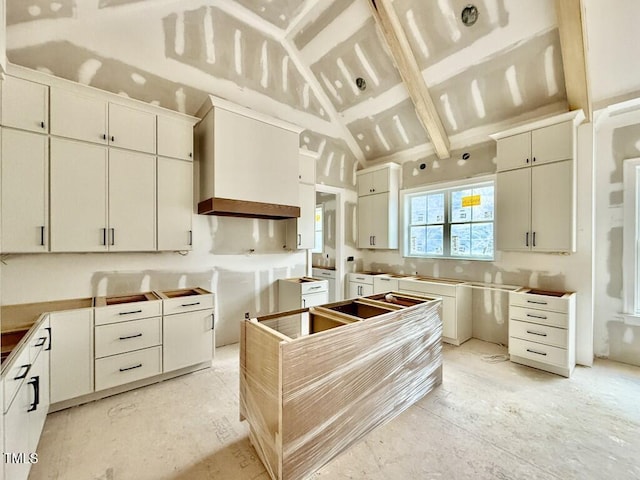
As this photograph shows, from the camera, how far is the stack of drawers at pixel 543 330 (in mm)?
2877

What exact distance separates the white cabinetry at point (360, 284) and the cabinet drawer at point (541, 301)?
212 centimetres

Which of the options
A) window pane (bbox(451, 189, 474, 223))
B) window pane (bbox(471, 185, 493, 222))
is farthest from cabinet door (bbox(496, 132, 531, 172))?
window pane (bbox(451, 189, 474, 223))

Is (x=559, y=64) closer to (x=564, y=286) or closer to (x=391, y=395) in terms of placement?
(x=564, y=286)

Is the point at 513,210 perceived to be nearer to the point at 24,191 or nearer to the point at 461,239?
the point at 461,239

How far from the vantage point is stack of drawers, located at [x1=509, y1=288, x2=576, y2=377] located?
2877mm

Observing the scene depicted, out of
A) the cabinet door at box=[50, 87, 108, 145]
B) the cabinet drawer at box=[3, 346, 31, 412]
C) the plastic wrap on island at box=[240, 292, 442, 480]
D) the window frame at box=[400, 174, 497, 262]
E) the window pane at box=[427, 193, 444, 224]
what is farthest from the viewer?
the window pane at box=[427, 193, 444, 224]

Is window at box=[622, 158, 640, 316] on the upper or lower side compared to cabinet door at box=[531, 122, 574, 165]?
lower

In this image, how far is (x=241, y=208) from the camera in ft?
10.7

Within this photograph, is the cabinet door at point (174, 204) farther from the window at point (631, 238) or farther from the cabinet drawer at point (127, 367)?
the window at point (631, 238)

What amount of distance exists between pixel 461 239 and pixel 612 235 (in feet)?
5.25

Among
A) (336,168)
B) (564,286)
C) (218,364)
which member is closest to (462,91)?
(336,168)

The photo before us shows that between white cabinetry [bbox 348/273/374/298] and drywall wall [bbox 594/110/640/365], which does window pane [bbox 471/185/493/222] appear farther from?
white cabinetry [bbox 348/273/374/298]

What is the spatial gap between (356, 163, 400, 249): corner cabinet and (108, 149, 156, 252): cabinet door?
11.4 ft

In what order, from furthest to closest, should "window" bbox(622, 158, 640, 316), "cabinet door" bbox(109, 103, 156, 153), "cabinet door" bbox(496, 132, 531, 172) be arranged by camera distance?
1. "cabinet door" bbox(496, 132, 531, 172)
2. "window" bbox(622, 158, 640, 316)
3. "cabinet door" bbox(109, 103, 156, 153)
